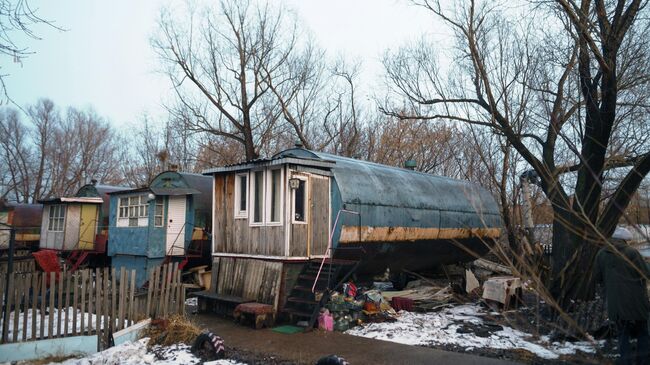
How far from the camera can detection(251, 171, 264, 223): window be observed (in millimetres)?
12305

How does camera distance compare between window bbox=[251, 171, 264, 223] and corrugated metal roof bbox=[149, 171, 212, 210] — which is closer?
window bbox=[251, 171, 264, 223]

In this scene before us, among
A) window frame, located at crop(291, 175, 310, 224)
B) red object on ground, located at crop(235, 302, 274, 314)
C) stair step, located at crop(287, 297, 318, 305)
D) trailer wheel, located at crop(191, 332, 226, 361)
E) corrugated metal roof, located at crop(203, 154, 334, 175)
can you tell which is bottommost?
trailer wheel, located at crop(191, 332, 226, 361)

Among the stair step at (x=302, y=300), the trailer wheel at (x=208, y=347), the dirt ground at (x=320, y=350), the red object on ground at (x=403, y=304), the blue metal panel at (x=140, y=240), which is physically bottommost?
the dirt ground at (x=320, y=350)

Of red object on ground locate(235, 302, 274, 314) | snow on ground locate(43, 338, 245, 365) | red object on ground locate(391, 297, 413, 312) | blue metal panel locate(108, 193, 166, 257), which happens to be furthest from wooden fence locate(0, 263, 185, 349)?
blue metal panel locate(108, 193, 166, 257)

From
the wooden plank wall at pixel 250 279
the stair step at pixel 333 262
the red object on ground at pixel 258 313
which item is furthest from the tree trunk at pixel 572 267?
the wooden plank wall at pixel 250 279

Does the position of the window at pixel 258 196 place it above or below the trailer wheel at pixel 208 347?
above

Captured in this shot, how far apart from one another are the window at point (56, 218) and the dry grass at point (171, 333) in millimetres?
14466

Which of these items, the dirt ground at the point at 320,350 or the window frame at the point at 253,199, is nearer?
the dirt ground at the point at 320,350

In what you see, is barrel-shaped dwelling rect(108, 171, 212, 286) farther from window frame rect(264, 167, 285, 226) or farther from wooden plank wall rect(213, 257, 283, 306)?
window frame rect(264, 167, 285, 226)

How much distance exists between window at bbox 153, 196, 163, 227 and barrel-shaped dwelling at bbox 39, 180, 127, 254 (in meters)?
4.42

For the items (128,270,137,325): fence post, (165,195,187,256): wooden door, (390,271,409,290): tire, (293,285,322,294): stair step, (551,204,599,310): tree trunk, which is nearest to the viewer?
(128,270,137,325): fence post

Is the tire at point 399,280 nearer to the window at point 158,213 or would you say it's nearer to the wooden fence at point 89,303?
the wooden fence at point 89,303

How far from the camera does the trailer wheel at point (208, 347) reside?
8164mm

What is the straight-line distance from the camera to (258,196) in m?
12.4
